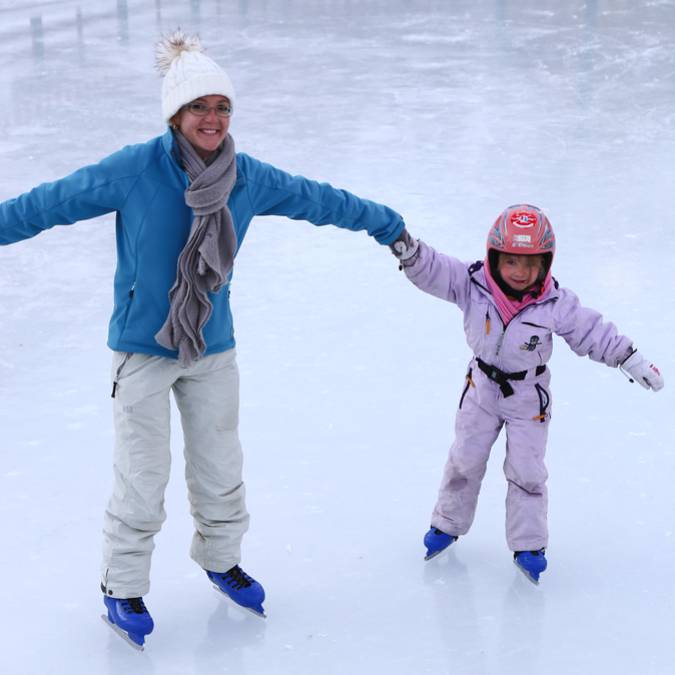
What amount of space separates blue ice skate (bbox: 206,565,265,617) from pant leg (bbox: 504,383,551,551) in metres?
0.62

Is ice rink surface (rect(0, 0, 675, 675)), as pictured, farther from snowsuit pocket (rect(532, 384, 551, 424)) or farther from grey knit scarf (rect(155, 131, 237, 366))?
grey knit scarf (rect(155, 131, 237, 366))

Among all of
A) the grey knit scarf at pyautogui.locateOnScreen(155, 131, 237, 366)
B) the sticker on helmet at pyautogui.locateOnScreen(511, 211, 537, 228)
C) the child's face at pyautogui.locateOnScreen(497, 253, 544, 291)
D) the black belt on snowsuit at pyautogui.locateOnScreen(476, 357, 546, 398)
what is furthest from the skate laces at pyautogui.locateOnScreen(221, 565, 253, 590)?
the sticker on helmet at pyautogui.locateOnScreen(511, 211, 537, 228)

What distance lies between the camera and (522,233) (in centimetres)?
271

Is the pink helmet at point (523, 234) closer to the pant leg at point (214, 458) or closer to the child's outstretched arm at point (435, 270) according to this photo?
the child's outstretched arm at point (435, 270)

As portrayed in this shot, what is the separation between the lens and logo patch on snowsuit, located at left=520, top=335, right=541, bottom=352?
2793 mm

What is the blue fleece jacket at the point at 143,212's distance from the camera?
244 cm

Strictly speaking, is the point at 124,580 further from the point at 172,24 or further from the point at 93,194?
the point at 172,24

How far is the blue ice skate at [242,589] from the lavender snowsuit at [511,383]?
0.50m

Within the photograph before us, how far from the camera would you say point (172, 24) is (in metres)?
10.7

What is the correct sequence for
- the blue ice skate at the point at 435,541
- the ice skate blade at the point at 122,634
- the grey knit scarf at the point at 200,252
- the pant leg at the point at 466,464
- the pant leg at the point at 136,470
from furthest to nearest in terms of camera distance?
the blue ice skate at the point at 435,541 < the pant leg at the point at 466,464 < the ice skate blade at the point at 122,634 < the pant leg at the point at 136,470 < the grey knit scarf at the point at 200,252

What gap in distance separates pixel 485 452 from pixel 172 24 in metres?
8.47

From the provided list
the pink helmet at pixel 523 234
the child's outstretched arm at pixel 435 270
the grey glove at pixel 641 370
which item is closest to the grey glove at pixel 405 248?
the child's outstretched arm at pixel 435 270

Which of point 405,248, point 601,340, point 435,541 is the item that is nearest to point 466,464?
point 435,541

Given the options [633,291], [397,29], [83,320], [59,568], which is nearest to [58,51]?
[397,29]
